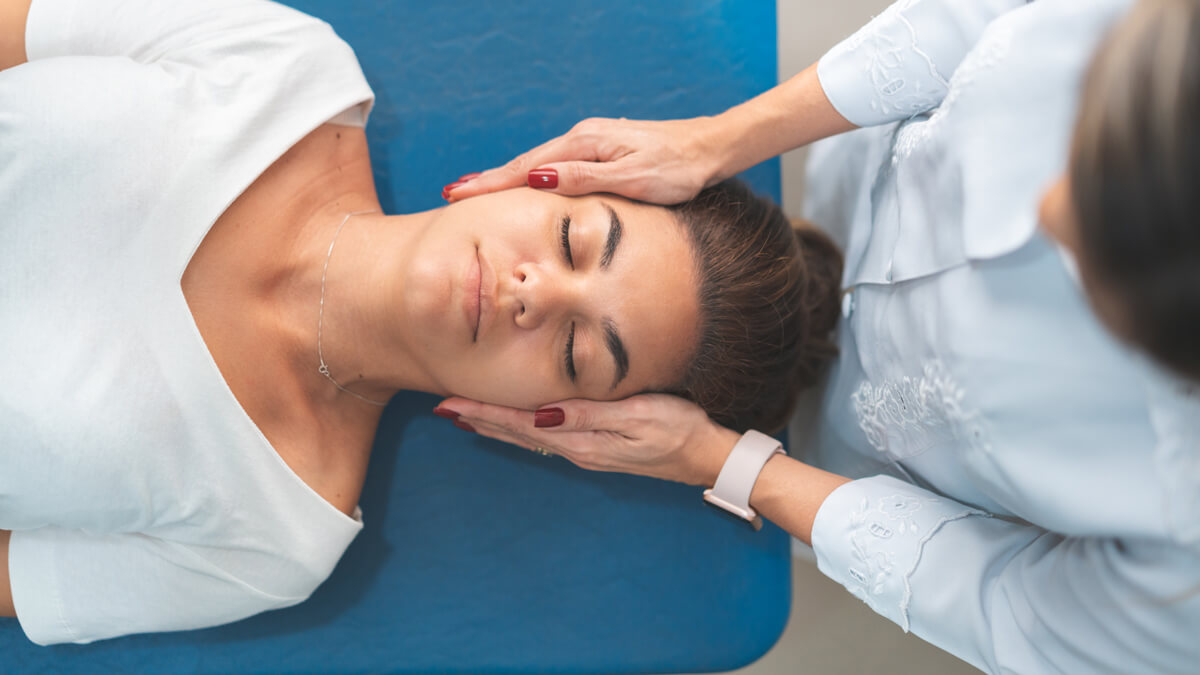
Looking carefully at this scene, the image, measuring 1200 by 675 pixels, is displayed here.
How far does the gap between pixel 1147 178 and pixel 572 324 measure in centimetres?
83

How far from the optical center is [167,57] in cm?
129

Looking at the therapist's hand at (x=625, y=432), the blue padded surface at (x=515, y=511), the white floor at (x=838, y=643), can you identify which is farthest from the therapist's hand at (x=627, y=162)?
the white floor at (x=838, y=643)

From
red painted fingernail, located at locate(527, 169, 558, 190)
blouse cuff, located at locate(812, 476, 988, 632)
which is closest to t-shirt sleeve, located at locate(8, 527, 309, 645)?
red painted fingernail, located at locate(527, 169, 558, 190)

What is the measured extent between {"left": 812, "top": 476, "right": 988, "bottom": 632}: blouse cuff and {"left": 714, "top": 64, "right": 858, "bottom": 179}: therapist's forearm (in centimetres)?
63

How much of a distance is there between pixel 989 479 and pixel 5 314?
5.04ft

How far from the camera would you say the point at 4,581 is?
1285mm

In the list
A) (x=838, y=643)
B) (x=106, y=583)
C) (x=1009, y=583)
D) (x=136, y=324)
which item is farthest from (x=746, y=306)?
(x=838, y=643)

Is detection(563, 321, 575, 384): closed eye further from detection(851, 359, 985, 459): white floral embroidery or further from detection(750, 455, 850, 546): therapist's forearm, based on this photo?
detection(851, 359, 985, 459): white floral embroidery

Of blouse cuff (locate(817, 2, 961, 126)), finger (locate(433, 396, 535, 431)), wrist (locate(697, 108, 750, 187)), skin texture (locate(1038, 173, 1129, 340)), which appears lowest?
finger (locate(433, 396, 535, 431))

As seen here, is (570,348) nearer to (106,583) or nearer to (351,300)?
(351,300)

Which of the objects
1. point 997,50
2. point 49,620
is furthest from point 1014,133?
point 49,620

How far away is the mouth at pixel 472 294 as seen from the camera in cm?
118

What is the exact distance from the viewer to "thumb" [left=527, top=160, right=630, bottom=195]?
125cm

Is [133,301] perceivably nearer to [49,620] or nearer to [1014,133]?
[49,620]
